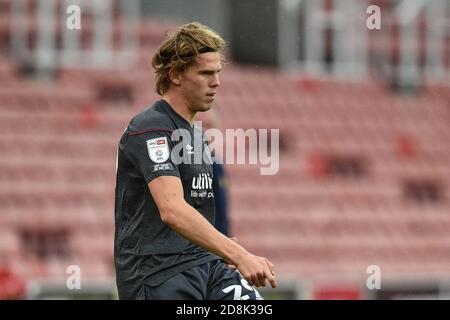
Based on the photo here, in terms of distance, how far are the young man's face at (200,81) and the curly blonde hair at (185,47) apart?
0.07ft

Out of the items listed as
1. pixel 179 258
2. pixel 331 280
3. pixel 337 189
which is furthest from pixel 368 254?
pixel 179 258

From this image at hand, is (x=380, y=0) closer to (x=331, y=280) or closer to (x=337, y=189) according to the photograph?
(x=337, y=189)

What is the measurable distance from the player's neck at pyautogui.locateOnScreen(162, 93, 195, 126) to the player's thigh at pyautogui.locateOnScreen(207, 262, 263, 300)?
0.59 metres

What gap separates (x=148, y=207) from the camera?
4.15 m

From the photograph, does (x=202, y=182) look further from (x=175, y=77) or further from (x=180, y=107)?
(x=175, y=77)

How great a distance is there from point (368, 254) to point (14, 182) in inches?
144

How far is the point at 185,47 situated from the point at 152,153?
46 centimetres

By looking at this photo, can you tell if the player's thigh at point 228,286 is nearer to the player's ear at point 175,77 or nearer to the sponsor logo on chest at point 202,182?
the sponsor logo on chest at point 202,182

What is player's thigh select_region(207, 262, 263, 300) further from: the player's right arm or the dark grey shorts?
the player's right arm

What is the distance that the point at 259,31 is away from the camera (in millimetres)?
13500

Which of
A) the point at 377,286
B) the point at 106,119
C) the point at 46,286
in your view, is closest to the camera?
the point at 46,286
